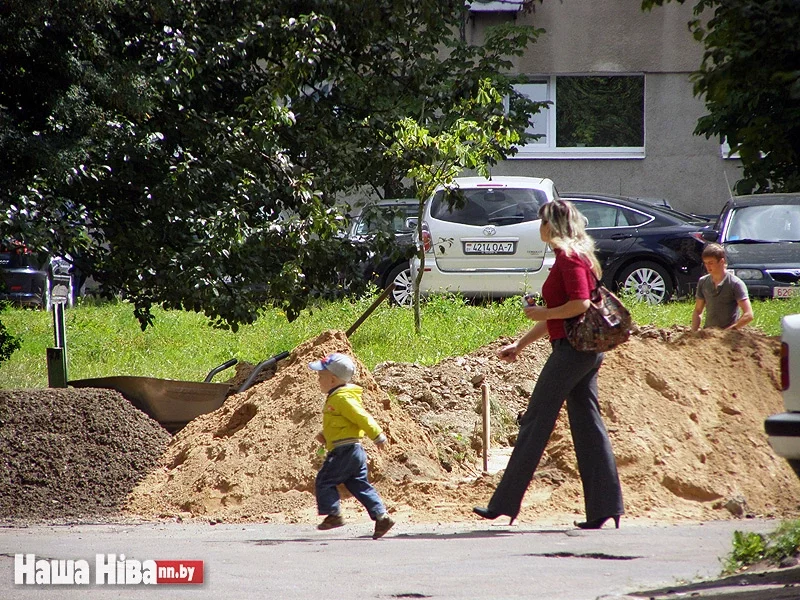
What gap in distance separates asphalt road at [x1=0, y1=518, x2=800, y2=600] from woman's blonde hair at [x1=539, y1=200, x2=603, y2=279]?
1508 millimetres

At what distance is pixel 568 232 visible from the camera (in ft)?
20.6

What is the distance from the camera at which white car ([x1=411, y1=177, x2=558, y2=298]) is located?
51.5ft

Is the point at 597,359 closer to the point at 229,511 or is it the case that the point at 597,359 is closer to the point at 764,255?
the point at 229,511

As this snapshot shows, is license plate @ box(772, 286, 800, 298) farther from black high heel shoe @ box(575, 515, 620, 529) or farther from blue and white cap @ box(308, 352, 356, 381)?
blue and white cap @ box(308, 352, 356, 381)

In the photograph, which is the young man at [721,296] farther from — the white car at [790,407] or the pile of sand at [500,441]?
the white car at [790,407]

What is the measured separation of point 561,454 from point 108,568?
125 inches

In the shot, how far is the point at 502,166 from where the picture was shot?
25266 millimetres

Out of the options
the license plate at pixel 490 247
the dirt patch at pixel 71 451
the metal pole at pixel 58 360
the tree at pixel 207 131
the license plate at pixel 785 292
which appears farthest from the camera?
the license plate at pixel 490 247

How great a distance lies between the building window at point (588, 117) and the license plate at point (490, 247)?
9718 millimetres

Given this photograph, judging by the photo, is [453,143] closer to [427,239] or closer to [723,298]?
[723,298]

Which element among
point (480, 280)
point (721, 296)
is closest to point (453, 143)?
point (721, 296)

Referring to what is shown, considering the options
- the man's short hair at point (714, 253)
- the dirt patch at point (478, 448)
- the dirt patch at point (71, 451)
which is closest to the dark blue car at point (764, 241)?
the man's short hair at point (714, 253)

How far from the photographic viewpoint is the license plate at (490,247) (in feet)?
51.8

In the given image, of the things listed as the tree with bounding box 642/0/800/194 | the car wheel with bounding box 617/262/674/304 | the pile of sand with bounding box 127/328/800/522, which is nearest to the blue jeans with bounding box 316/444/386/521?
the pile of sand with bounding box 127/328/800/522
